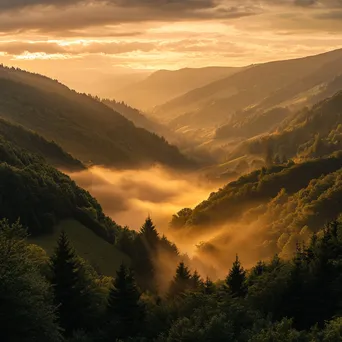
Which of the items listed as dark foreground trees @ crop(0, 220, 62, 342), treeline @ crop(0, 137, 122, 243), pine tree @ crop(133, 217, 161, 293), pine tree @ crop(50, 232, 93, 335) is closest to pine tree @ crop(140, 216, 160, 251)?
pine tree @ crop(133, 217, 161, 293)

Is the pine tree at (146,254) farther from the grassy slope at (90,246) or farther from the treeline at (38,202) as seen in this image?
the treeline at (38,202)

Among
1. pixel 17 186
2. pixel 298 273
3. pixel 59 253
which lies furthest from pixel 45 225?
pixel 298 273

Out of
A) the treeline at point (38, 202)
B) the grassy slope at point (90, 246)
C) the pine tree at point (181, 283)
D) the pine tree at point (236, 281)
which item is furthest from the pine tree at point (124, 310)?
the treeline at point (38, 202)

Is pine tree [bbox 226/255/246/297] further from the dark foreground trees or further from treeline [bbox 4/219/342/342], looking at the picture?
the dark foreground trees

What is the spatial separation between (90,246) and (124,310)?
7914 cm

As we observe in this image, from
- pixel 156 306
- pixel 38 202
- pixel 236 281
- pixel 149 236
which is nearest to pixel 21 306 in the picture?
pixel 156 306

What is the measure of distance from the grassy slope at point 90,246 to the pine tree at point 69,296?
61063 millimetres

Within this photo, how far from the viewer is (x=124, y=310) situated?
54188 millimetres

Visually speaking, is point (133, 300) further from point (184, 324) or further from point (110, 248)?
point (110, 248)

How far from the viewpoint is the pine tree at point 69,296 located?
180 feet

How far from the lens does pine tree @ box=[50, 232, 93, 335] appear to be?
55.0m

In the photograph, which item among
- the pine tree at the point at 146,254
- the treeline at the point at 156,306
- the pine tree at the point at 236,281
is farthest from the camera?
the pine tree at the point at 146,254

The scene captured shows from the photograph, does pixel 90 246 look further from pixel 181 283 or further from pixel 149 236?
pixel 181 283

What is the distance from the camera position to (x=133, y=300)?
54719 millimetres
